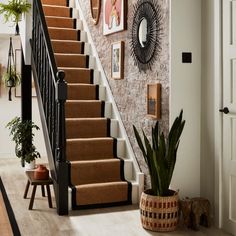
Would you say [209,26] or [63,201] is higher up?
[209,26]

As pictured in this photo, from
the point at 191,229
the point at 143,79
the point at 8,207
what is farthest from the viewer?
the point at 143,79

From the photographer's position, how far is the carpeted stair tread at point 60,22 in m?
6.39

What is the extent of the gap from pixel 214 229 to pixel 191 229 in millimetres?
200

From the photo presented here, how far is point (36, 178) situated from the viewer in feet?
13.5

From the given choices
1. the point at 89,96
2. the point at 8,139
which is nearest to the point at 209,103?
the point at 89,96

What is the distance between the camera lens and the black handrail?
3.87 m

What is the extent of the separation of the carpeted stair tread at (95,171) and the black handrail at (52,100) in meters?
0.26

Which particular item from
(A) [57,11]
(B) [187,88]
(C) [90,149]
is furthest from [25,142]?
(B) [187,88]

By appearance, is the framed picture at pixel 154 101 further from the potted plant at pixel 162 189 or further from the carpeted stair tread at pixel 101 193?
the carpeted stair tread at pixel 101 193

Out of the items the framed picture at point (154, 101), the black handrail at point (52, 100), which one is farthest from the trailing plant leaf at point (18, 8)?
the framed picture at point (154, 101)

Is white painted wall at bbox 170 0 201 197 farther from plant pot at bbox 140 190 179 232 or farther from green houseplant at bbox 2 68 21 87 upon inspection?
green houseplant at bbox 2 68 21 87

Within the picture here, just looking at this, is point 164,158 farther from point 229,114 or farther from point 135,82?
point 135,82

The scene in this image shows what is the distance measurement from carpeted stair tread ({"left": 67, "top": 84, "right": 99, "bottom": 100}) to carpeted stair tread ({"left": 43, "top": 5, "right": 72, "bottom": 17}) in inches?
69.6

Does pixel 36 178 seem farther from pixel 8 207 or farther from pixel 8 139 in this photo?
pixel 8 139
